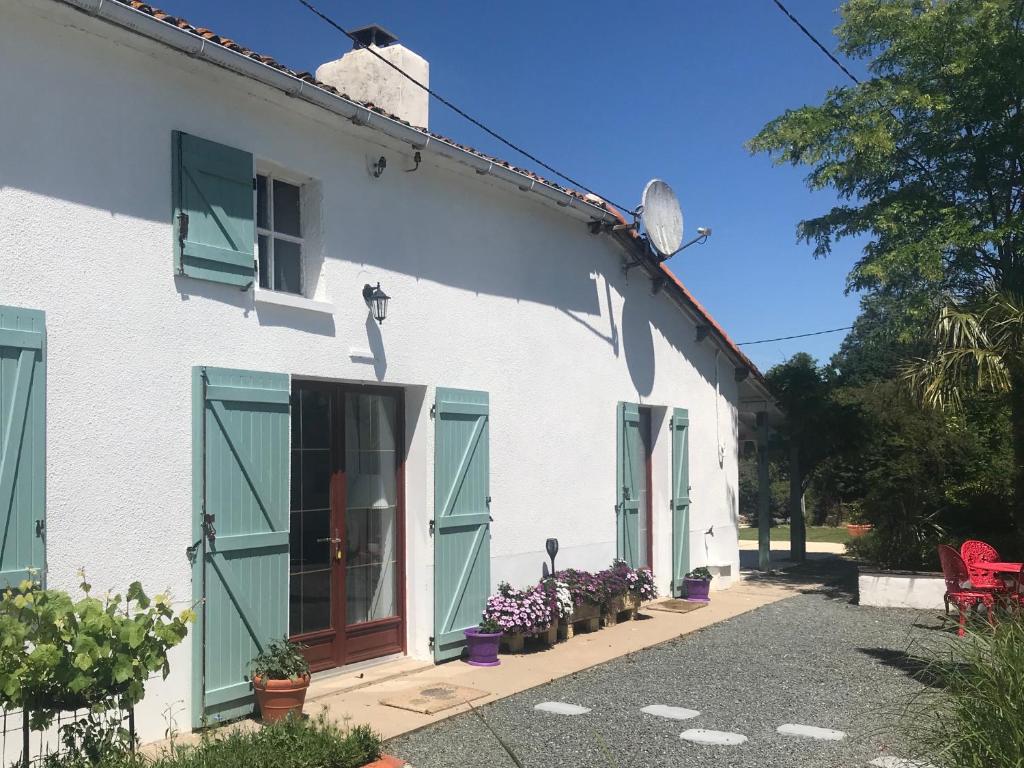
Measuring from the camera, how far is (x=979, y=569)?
873 centimetres

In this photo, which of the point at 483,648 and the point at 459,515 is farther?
the point at 459,515

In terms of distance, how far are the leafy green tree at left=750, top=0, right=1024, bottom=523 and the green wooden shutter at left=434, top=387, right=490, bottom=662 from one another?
577 centimetres

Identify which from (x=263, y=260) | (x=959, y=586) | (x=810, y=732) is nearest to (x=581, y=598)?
(x=810, y=732)

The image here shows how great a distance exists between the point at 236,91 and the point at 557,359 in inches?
167

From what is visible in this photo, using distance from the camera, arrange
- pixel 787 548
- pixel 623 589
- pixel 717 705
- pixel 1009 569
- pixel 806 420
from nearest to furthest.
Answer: pixel 717 705 < pixel 1009 569 < pixel 623 589 < pixel 806 420 < pixel 787 548

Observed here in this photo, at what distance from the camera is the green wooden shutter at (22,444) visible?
4652 millimetres

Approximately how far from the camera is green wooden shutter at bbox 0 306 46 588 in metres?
4.65

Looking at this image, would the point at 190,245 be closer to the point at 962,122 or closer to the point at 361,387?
the point at 361,387

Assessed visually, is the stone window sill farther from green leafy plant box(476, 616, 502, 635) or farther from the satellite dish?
the satellite dish

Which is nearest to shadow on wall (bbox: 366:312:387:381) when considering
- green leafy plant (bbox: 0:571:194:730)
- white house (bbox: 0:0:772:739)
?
white house (bbox: 0:0:772:739)

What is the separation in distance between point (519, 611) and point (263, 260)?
11.8 feet

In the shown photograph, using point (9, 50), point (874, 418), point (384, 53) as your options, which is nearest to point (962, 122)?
point (874, 418)

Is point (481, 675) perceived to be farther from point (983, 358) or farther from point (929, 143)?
point (929, 143)

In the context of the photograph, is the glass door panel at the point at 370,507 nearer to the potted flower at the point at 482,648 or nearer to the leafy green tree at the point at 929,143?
the potted flower at the point at 482,648
